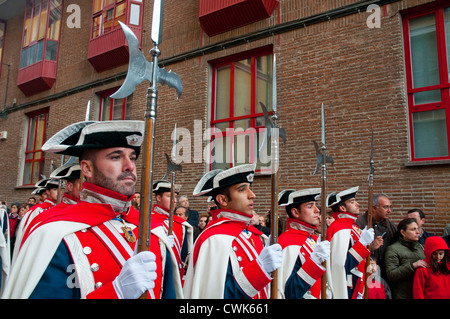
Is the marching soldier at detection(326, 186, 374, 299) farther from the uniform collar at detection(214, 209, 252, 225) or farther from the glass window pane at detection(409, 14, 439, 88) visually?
the glass window pane at detection(409, 14, 439, 88)

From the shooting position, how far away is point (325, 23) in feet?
28.2

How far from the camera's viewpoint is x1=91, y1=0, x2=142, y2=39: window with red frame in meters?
12.6

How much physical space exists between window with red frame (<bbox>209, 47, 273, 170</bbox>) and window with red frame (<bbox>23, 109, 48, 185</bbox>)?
8.44 metres

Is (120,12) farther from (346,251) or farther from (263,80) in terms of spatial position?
(346,251)

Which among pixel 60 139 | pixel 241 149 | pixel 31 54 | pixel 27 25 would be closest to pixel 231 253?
pixel 60 139

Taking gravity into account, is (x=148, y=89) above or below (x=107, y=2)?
below

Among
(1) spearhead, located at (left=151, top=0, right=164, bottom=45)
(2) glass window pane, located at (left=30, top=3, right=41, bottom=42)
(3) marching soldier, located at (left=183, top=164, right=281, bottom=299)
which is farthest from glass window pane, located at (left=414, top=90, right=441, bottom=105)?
(2) glass window pane, located at (left=30, top=3, right=41, bottom=42)

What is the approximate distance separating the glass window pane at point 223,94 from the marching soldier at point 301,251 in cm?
582

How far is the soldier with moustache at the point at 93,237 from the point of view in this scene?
1.87m

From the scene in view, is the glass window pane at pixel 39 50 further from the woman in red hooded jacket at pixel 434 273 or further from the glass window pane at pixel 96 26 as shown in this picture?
the woman in red hooded jacket at pixel 434 273

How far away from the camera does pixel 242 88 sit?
402 inches

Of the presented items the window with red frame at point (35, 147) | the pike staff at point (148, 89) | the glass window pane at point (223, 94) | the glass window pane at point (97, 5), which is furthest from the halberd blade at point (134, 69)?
the window with red frame at point (35, 147)

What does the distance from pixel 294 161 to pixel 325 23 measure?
311cm

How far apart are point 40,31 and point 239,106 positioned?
1086 centimetres
